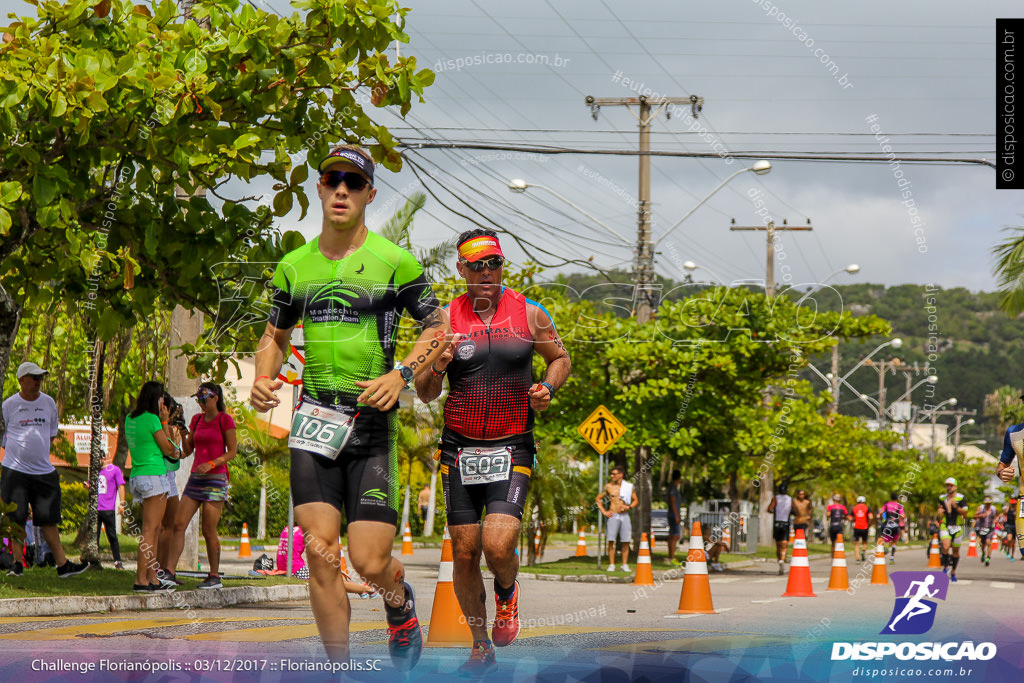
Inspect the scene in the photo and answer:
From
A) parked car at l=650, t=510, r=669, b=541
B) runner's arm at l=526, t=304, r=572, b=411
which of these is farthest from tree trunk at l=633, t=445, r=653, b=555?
parked car at l=650, t=510, r=669, b=541

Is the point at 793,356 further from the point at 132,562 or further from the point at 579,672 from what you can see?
the point at 579,672

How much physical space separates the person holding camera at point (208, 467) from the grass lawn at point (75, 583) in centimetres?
52

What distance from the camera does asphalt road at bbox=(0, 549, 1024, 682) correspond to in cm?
547

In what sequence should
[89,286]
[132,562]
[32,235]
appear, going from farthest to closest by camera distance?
[132,562] < [89,286] < [32,235]

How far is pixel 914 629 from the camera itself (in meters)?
7.91

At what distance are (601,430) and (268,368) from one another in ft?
55.5

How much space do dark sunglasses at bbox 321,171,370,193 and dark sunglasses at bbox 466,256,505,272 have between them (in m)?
1.30

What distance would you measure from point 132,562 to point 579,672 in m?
15.5

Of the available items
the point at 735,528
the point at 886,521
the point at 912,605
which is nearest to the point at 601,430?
the point at 886,521

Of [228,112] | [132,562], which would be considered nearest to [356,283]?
[228,112]

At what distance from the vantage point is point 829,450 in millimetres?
34438

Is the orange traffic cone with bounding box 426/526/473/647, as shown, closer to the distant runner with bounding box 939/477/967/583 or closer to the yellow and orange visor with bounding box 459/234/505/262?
the yellow and orange visor with bounding box 459/234/505/262

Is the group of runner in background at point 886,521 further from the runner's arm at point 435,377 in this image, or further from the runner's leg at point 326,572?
the runner's leg at point 326,572

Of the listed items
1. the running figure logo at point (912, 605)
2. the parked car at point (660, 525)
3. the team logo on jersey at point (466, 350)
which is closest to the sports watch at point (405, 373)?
the team logo on jersey at point (466, 350)
